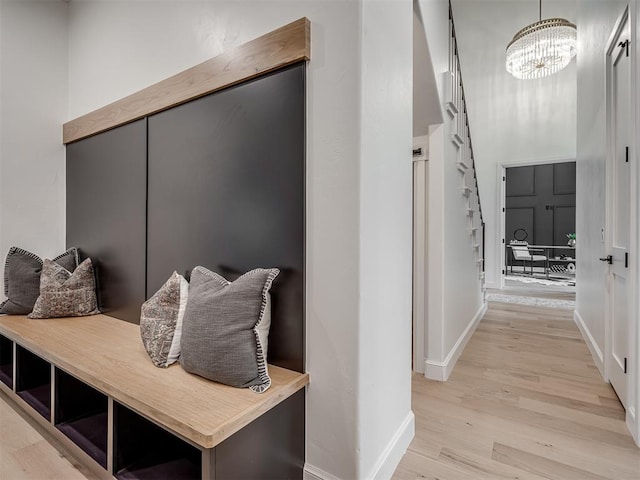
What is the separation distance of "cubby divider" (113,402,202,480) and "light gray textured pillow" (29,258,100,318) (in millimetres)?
1242

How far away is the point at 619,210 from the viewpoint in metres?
2.23

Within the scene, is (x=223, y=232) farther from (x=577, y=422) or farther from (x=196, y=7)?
(x=577, y=422)

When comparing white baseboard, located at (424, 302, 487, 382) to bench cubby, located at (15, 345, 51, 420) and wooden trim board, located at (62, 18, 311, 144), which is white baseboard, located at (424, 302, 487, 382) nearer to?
wooden trim board, located at (62, 18, 311, 144)

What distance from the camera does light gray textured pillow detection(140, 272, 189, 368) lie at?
1471 mm

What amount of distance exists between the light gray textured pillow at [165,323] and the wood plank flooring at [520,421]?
3.80ft

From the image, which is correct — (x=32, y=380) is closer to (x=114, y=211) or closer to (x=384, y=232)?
(x=114, y=211)

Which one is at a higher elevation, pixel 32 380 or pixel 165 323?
pixel 165 323

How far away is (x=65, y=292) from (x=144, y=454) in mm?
1351

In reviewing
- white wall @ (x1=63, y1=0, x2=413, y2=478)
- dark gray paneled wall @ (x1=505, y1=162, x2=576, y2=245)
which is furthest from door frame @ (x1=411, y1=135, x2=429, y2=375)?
dark gray paneled wall @ (x1=505, y1=162, x2=576, y2=245)

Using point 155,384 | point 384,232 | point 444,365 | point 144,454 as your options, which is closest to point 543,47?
point 444,365

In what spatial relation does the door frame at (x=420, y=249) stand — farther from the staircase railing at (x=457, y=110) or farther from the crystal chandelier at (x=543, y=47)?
the crystal chandelier at (x=543, y=47)

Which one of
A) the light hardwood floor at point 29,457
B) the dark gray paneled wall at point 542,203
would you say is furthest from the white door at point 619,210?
the dark gray paneled wall at point 542,203

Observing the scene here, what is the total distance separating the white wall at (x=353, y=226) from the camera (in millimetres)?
1289

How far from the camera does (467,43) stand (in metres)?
6.44
